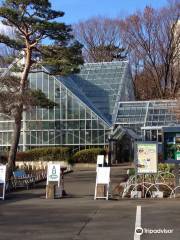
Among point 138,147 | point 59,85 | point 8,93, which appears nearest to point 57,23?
point 8,93

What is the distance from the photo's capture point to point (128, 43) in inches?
2418

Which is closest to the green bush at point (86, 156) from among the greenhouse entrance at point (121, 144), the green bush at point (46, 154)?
the green bush at point (46, 154)

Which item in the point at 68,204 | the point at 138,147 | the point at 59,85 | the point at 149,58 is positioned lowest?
the point at 68,204

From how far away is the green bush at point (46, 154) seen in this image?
149 feet

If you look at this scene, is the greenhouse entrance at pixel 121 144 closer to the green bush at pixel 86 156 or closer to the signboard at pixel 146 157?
the green bush at pixel 86 156

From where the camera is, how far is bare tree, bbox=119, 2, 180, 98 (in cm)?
5738

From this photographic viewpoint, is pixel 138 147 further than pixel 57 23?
No

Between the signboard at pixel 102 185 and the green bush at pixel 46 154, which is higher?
the green bush at pixel 46 154

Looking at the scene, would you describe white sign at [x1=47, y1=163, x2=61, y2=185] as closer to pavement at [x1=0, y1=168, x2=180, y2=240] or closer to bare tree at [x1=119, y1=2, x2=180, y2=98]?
pavement at [x1=0, y1=168, x2=180, y2=240]

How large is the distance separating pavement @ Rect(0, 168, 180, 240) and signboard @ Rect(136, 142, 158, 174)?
5.83 feet

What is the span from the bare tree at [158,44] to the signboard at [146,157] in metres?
37.0

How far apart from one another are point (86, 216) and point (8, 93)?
1472 centimetres

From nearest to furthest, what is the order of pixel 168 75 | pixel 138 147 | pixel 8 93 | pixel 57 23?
pixel 138 147
pixel 8 93
pixel 57 23
pixel 168 75

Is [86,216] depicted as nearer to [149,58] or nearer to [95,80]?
[95,80]
